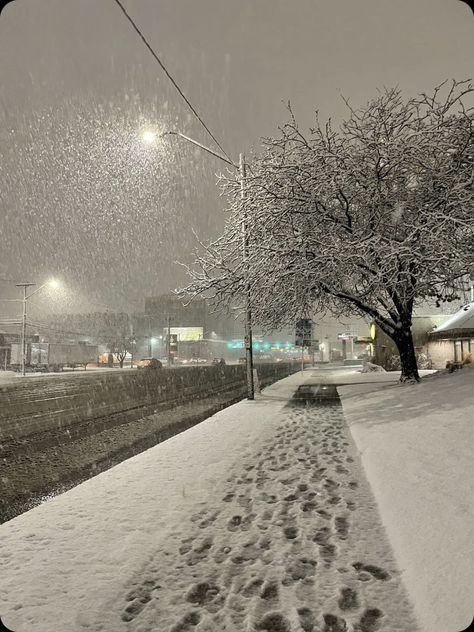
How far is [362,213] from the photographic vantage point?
552 inches

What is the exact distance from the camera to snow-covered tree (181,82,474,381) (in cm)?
1191

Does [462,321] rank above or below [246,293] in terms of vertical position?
below

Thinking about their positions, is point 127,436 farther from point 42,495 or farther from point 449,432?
point 449,432

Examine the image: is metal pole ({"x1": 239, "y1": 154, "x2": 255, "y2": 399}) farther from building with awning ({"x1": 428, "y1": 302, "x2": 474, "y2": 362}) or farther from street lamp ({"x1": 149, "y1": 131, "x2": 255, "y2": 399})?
building with awning ({"x1": 428, "y1": 302, "x2": 474, "y2": 362})

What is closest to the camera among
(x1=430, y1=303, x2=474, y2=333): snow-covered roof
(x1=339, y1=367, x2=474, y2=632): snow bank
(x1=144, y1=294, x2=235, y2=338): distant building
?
(x1=339, y1=367, x2=474, y2=632): snow bank

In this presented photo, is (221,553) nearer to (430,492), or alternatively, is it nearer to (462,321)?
(430,492)

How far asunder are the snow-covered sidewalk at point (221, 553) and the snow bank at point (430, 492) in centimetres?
3

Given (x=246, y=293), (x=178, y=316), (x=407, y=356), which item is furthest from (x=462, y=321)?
(x=178, y=316)

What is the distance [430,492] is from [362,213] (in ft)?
35.2

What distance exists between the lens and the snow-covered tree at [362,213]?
11906mm

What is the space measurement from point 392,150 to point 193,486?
1119 centimetres

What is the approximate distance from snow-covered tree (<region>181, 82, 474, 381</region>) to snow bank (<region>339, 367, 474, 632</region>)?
3857 mm

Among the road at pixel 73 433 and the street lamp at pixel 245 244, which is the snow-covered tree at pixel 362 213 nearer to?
the street lamp at pixel 245 244

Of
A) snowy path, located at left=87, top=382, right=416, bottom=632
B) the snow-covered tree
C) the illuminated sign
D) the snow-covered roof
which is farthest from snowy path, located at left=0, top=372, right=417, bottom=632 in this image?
the illuminated sign
